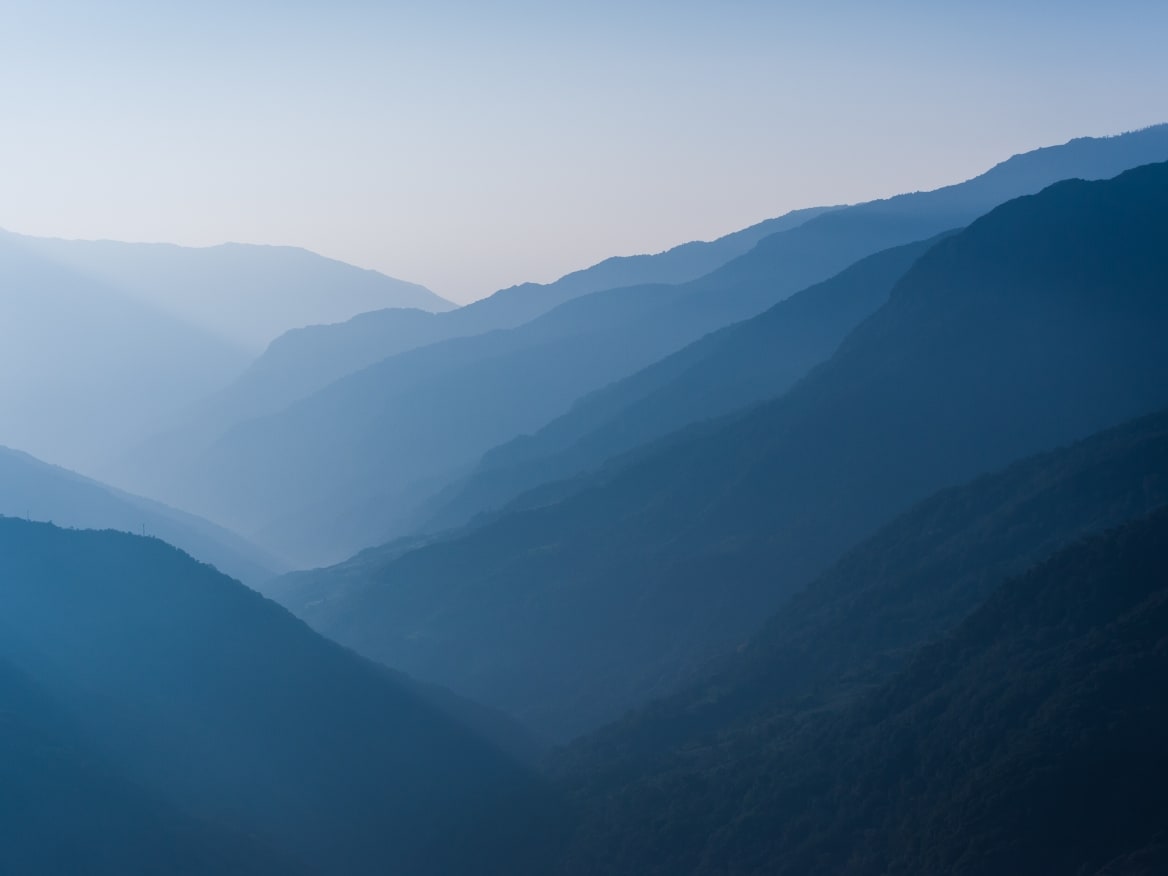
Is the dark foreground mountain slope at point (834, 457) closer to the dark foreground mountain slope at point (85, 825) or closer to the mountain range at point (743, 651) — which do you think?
the mountain range at point (743, 651)

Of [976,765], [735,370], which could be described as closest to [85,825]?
[976,765]

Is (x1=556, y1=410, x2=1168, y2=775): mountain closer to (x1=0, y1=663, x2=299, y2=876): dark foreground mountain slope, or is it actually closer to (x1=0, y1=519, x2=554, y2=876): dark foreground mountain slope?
(x1=0, y1=519, x2=554, y2=876): dark foreground mountain slope

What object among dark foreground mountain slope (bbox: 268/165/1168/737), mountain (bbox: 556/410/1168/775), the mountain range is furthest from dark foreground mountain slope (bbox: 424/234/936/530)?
mountain (bbox: 556/410/1168/775)

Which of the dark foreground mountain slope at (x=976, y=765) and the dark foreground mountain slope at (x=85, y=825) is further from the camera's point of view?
the dark foreground mountain slope at (x=85, y=825)

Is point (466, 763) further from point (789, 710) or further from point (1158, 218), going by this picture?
point (1158, 218)

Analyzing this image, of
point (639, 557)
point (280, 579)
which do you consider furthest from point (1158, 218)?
point (280, 579)

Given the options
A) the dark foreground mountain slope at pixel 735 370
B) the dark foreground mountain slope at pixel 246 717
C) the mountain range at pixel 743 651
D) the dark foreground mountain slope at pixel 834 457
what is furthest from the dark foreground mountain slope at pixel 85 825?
the dark foreground mountain slope at pixel 735 370
